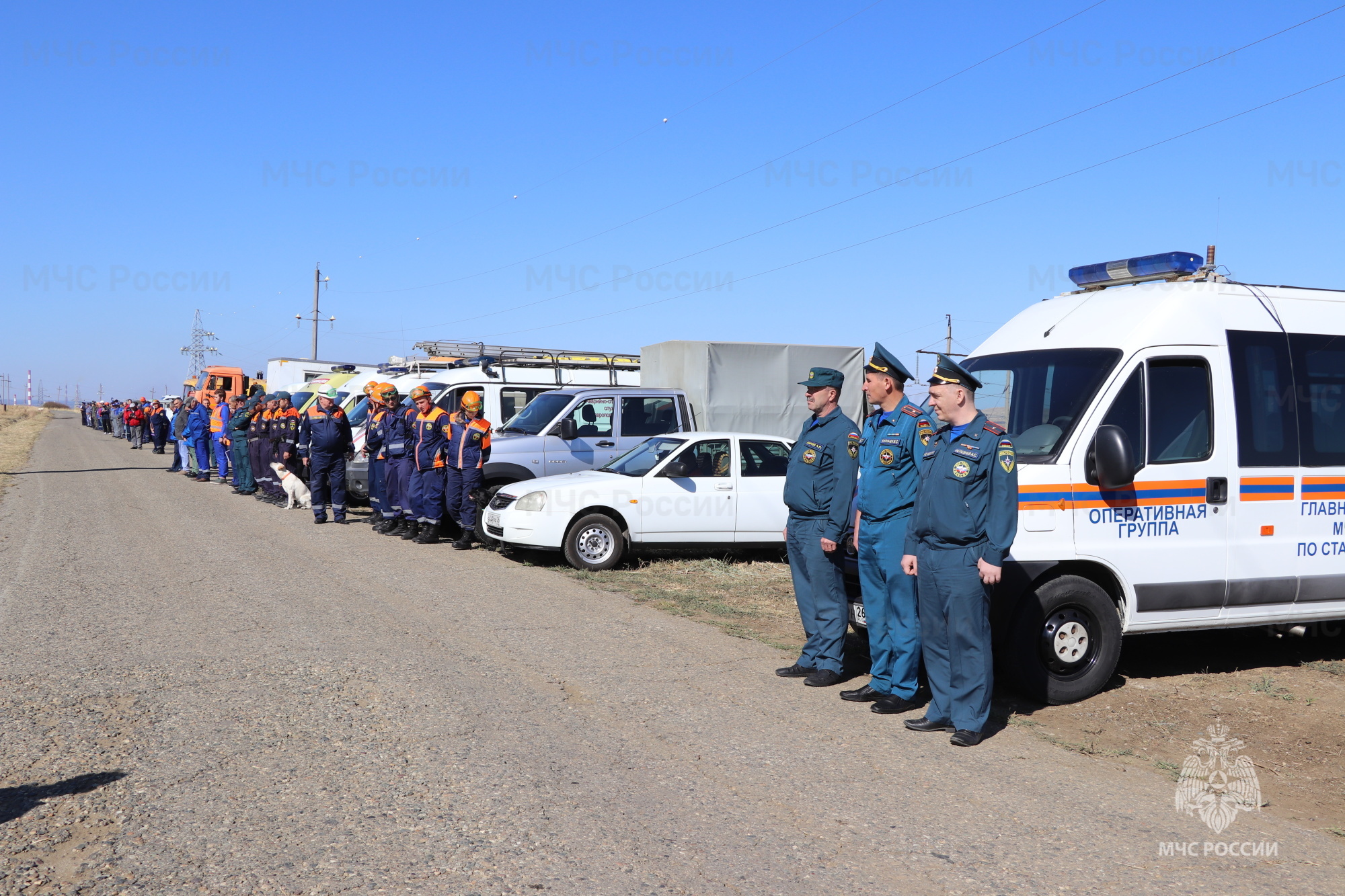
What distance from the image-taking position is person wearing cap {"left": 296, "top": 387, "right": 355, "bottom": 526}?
15445 mm

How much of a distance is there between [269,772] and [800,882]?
257 cm

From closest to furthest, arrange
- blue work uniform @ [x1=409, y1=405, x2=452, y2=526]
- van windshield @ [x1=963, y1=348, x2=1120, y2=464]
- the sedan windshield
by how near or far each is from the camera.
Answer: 1. van windshield @ [x1=963, y1=348, x2=1120, y2=464]
2. the sedan windshield
3. blue work uniform @ [x1=409, y1=405, x2=452, y2=526]

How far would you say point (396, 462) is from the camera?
14.1m

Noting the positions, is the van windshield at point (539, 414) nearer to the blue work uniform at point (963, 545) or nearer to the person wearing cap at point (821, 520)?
the person wearing cap at point (821, 520)

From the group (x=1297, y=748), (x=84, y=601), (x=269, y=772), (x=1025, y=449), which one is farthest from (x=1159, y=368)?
(x=84, y=601)

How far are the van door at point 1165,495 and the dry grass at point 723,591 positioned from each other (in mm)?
2555

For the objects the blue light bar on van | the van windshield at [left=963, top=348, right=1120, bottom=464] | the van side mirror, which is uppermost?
the blue light bar on van

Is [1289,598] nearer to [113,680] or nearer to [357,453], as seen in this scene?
[113,680]

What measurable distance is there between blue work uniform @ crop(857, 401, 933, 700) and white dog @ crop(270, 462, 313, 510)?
13.2 meters

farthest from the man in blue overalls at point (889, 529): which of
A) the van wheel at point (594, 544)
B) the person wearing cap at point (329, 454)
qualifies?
the person wearing cap at point (329, 454)

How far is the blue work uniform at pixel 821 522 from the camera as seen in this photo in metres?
6.49

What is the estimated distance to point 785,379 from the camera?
17.1 m

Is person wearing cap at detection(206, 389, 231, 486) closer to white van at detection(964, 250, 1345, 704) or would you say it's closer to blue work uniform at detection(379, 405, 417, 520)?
blue work uniform at detection(379, 405, 417, 520)

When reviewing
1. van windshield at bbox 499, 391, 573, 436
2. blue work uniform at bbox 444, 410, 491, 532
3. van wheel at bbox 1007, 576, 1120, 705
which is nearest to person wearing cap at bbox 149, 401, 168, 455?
van windshield at bbox 499, 391, 573, 436
